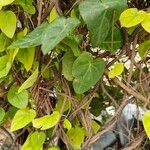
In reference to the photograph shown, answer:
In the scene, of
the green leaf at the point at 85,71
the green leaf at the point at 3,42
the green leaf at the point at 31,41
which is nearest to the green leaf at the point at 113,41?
the green leaf at the point at 85,71

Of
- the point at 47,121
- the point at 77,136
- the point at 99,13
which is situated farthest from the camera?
the point at 77,136

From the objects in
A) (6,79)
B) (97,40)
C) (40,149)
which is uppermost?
(97,40)

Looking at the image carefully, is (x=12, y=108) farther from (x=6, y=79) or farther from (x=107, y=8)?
(x=107, y=8)

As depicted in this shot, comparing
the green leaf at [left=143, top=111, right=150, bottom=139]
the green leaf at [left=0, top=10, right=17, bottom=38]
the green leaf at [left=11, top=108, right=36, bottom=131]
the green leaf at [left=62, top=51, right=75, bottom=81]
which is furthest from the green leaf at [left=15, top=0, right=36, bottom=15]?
the green leaf at [left=143, top=111, right=150, bottom=139]

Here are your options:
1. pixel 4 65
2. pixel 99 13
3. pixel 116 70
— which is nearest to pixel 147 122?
pixel 116 70

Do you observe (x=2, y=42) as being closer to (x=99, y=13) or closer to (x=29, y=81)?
(x=29, y=81)

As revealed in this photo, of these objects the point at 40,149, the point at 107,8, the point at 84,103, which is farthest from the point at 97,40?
the point at 40,149

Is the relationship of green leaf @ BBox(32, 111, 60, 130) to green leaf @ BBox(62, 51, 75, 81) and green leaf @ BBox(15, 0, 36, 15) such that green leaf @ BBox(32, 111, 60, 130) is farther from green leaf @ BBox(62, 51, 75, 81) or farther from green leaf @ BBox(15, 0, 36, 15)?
green leaf @ BBox(15, 0, 36, 15)
